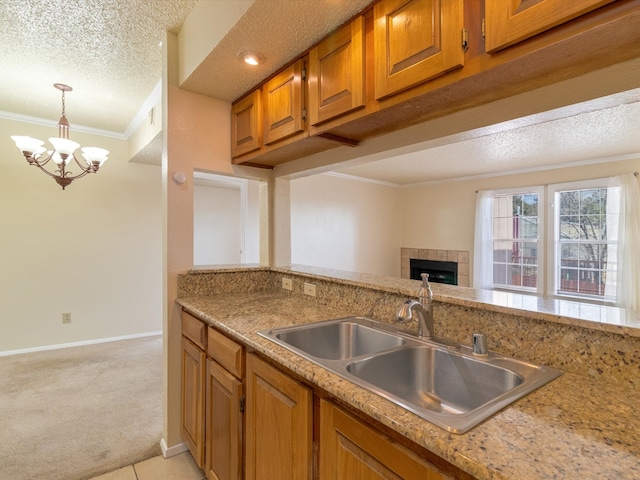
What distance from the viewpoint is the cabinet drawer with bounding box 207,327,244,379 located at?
1379 millimetres

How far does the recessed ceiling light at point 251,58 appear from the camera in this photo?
170cm

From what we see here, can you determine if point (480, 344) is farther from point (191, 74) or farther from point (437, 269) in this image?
point (437, 269)

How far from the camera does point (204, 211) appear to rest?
5746mm

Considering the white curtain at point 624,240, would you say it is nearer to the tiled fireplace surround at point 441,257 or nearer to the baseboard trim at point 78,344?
the tiled fireplace surround at point 441,257

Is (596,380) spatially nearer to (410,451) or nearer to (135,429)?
(410,451)

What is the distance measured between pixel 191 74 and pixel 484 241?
4.68m

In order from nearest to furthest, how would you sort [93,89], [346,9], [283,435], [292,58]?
[283,435] < [346,9] < [292,58] < [93,89]

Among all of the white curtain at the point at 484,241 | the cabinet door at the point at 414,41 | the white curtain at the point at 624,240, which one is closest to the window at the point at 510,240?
the white curtain at the point at 484,241

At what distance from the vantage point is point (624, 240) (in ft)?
12.5

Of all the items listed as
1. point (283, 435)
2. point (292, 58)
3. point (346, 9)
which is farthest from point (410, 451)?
point (292, 58)

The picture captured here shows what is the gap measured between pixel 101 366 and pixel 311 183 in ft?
11.2

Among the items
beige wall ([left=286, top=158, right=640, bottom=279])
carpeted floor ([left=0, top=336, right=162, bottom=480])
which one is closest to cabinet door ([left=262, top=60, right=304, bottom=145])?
carpeted floor ([left=0, top=336, right=162, bottom=480])

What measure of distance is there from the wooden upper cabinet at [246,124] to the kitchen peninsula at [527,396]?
3.47ft

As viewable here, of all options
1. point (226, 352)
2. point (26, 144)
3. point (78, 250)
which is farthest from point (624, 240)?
point (78, 250)
